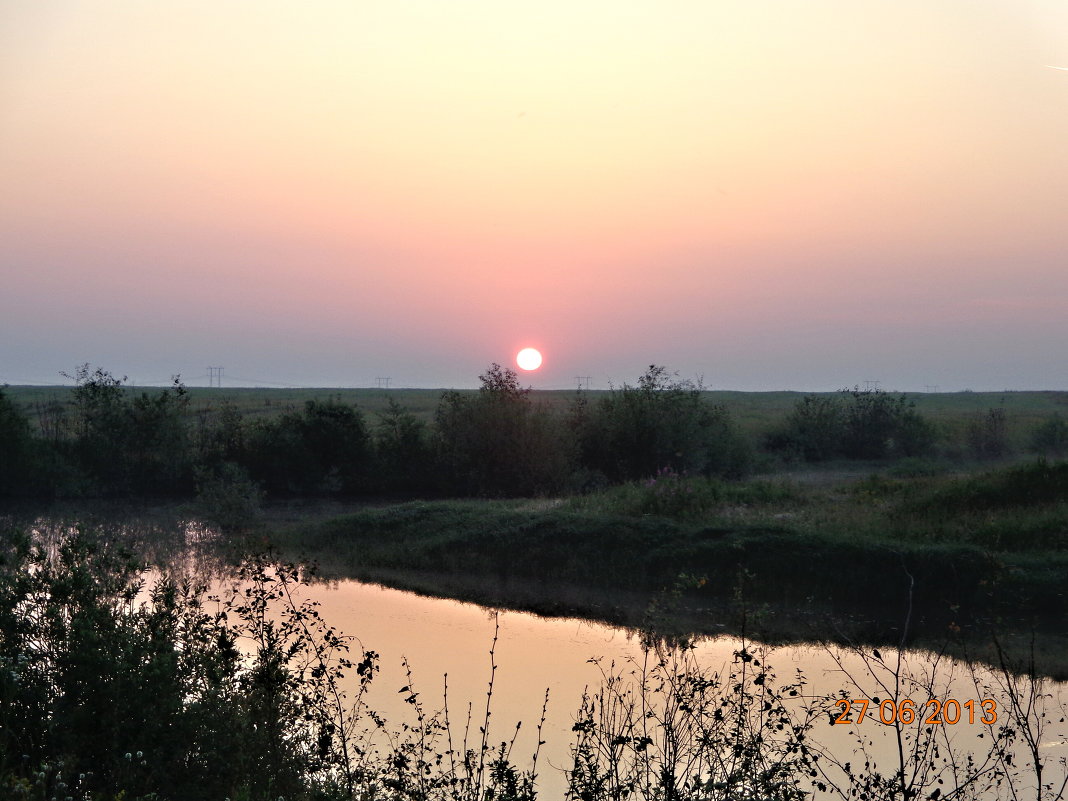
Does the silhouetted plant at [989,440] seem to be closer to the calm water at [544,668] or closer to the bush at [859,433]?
the bush at [859,433]

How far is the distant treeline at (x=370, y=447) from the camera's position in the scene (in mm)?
30047

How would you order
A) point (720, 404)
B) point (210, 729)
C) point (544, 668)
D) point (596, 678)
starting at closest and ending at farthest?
point (210, 729) < point (596, 678) < point (544, 668) < point (720, 404)

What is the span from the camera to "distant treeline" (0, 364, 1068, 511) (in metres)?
30.0

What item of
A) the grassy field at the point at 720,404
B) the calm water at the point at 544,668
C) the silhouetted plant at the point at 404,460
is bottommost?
the calm water at the point at 544,668

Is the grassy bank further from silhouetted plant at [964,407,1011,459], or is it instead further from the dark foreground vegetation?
silhouetted plant at [964,407,1011,459]

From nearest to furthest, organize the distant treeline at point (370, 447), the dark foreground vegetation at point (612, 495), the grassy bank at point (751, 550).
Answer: the grassy bank at point (751, 550)
the dark foreground vegetation at point (612, 495)
the distant treeline at point (370, 447)

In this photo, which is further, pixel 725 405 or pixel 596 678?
pixel 725 405

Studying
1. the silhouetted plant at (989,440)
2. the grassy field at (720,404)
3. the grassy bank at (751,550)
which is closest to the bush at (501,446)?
the grassy field at (720,404)

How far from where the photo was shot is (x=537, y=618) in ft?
57.2

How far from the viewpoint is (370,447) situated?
3212cm

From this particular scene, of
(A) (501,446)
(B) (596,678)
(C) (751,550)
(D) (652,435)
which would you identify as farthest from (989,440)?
(B) (596,678)

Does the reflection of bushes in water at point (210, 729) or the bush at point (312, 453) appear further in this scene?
the bush at point (312, 453)

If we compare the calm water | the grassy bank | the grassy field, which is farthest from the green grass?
the calm water

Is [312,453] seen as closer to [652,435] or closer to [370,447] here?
[370,447]
